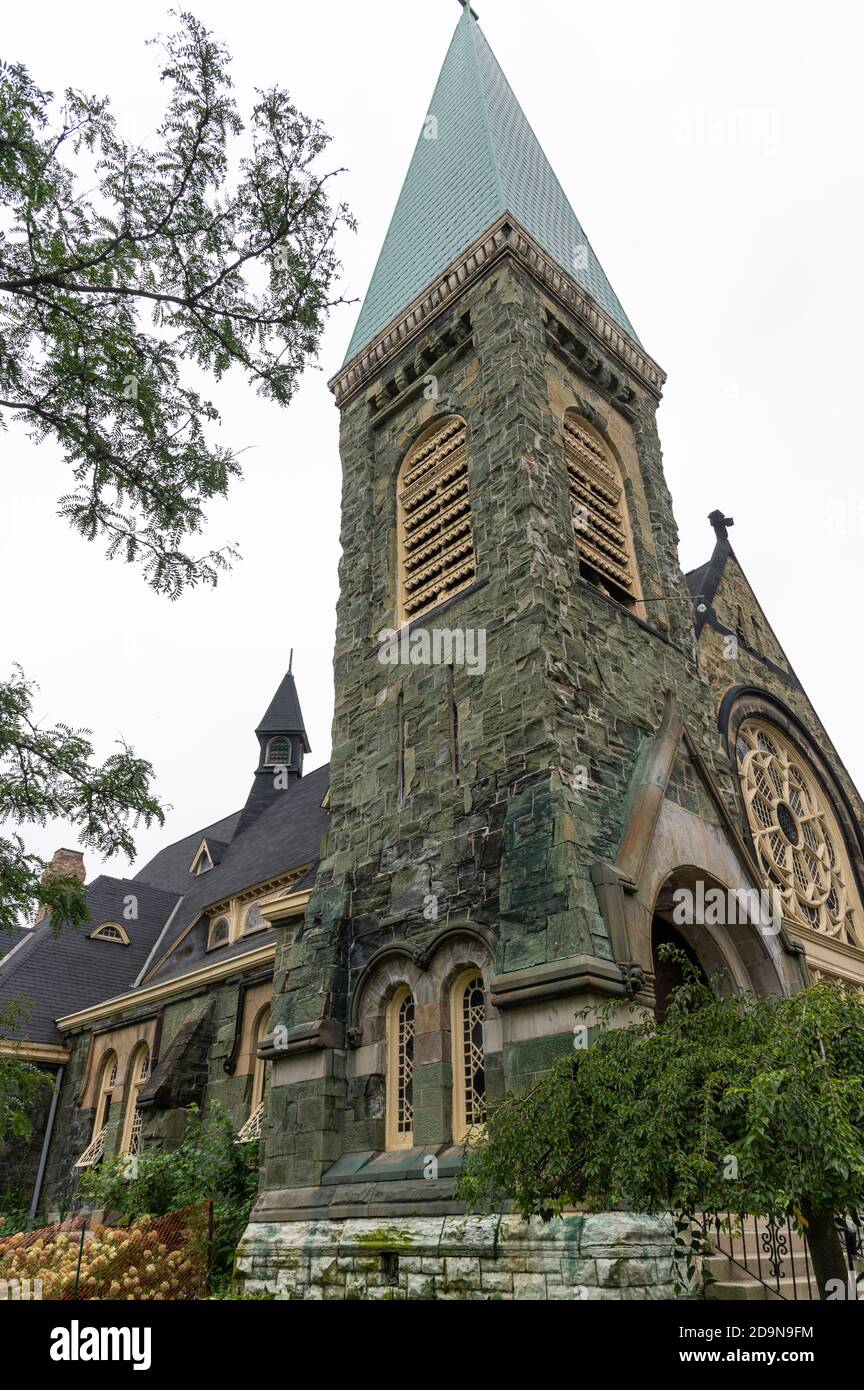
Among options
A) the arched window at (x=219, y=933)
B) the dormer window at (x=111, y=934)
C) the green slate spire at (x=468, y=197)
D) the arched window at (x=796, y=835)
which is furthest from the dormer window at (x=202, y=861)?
the arched window at (x=796, y=835)

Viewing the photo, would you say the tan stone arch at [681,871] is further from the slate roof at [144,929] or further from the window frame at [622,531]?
the slate roof at [144,929]

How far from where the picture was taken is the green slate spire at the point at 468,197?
18.1 m

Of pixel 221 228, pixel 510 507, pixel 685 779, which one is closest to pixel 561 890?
pixel 685 779

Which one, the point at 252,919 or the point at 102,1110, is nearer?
the point at 102,1110

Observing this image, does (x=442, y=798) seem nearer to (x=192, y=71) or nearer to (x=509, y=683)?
(x=509, y=683)

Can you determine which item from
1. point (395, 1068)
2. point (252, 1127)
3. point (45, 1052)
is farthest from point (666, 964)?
point (45, 1052)

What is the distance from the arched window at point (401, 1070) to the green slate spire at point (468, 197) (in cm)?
1194

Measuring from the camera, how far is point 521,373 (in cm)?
1445

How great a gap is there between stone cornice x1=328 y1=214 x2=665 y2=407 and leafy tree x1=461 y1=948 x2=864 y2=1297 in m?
12.2

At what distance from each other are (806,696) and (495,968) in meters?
13.0

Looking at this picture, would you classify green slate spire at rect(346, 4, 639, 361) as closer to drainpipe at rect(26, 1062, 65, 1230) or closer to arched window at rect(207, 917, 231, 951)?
arched window at rect(207, 917, 231, 951)

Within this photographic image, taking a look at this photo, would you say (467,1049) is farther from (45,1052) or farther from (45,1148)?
(45,1052)

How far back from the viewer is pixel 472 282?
1605 cm

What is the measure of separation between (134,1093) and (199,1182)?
309 inches
